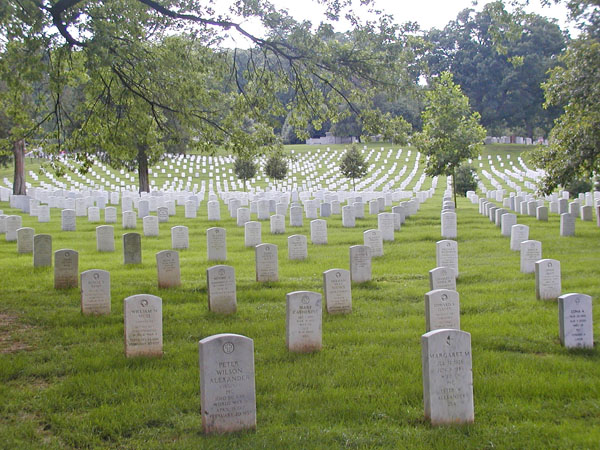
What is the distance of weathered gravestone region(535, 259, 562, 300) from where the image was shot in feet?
33.7

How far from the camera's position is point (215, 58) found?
44.7ft

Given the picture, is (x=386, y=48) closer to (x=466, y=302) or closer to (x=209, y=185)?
(x=466, y=302)

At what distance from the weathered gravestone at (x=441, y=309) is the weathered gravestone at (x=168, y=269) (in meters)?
5.26

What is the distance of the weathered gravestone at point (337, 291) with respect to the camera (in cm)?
976

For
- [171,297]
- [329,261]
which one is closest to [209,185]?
[329,261]

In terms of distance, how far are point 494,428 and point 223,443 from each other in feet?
7.83

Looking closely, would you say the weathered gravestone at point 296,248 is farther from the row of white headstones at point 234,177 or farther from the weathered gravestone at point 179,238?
the row of white headstones at point 234,177

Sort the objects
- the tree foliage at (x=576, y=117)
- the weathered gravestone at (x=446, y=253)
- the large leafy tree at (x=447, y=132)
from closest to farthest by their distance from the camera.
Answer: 1. the weathered gravestone at (x=446, y=253)
2. the tree foliage at (x=576, y=117)
3. the large leafy tree at (x=447, y=132)

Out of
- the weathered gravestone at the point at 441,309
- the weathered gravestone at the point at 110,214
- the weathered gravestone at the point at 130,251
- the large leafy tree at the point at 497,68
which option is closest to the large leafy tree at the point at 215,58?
the weathered gravestone at the point at 130,251

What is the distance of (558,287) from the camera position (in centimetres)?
1045

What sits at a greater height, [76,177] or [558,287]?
[76,177]

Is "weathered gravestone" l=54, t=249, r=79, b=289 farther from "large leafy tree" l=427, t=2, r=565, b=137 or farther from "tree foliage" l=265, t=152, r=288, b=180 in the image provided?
"large leafy tree" l=427, t=2, r=565, b=137

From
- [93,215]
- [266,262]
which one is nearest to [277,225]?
[93,215]

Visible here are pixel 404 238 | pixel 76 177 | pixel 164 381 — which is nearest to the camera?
pixel 164 381
